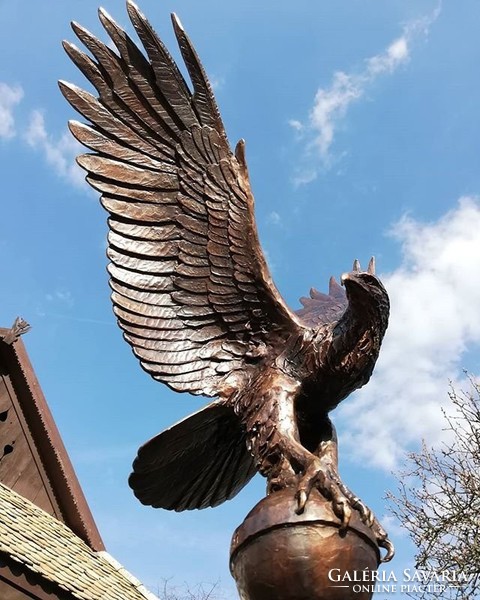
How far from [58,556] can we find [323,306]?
15.7ft

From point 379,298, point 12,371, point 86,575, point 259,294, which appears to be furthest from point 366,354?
point 12,371

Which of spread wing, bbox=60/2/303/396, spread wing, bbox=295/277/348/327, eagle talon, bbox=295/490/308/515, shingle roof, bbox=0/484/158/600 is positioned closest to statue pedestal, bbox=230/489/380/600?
eagle talon, bbox=295/490/308/515

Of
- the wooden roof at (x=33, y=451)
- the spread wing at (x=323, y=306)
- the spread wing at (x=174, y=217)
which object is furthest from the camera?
the wooden roof at (x=33, y=451)

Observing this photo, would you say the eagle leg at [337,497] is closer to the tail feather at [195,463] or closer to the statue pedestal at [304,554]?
the statue pedestal at [304,554]

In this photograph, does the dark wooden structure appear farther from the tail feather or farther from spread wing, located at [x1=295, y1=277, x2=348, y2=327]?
spread wing, located at [x1=295, y1=277, x2=348, y2=327]

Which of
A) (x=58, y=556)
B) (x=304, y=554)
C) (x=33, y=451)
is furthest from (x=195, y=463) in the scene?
(x=33, y=451)

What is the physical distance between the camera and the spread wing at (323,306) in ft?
14.9

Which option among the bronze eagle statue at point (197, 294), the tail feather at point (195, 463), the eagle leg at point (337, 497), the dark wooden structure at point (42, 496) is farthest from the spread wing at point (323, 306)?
the dark wooden structure at point (42, 496)

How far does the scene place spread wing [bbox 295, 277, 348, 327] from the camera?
454 cm

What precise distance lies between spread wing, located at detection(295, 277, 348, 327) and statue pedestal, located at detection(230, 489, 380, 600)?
4.64 feet

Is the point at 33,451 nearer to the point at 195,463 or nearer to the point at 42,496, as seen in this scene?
the point at 42,496

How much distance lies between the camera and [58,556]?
8.08m

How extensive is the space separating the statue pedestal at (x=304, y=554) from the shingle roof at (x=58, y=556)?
14.2 feet

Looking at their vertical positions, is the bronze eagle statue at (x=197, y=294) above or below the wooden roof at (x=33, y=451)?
below
